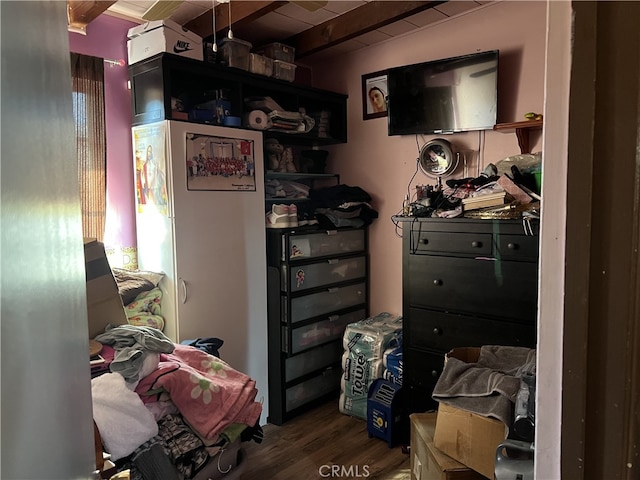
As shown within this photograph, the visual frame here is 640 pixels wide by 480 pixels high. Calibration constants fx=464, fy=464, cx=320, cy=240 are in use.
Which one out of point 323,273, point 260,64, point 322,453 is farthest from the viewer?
point 323,273

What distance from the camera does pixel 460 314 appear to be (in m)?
2.55

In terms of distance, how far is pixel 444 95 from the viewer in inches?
113

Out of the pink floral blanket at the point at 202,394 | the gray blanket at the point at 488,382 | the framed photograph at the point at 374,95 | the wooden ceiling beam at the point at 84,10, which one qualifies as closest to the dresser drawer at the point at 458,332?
the gray blanket at the point at 488,382

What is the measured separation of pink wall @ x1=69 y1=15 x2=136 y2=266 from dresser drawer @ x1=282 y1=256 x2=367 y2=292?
997 millimetres

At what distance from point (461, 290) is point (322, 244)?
1.01m

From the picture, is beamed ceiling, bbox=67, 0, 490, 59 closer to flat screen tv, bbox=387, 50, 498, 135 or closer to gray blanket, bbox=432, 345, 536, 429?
flat screen tv, bbox=387, 50, 498, 135

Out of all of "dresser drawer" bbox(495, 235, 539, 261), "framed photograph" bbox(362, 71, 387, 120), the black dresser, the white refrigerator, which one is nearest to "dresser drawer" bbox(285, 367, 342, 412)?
the white refrigerator

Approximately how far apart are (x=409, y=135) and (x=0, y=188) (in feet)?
9.78

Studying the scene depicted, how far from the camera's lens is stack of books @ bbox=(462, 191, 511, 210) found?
7.83ft

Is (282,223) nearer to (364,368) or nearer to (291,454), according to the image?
(364,368)

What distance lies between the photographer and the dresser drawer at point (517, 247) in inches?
89.8

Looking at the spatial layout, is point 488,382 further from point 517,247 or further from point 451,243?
point 451,243

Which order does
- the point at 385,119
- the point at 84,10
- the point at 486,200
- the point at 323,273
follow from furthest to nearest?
the point at 385,119, the point at 323,273, the point at 486,200, the point at 84,10

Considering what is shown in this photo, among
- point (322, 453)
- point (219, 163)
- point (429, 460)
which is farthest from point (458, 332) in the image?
point (219, 163)
